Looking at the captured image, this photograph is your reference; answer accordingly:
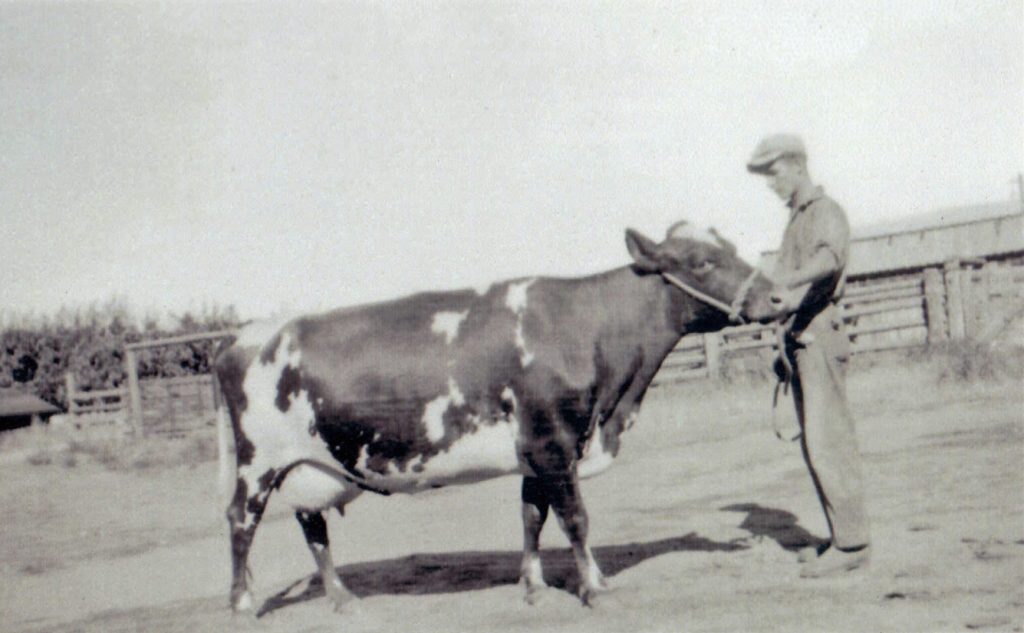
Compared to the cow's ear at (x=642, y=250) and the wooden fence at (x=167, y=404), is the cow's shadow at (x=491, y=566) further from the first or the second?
the wooden fence at (x=167, y=404)

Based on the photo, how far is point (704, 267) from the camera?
6.01 metres

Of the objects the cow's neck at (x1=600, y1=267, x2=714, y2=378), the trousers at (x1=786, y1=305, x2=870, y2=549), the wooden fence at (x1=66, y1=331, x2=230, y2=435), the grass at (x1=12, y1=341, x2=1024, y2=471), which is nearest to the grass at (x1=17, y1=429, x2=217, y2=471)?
A: the grass at (x1=12, y1=341, x2=1024, y2=471)

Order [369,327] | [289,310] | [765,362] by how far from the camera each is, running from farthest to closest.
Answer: [765,362] < [289,310] < [369,327]

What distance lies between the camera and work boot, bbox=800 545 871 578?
572 centimetres

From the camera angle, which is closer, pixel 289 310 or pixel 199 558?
pixel 289 310

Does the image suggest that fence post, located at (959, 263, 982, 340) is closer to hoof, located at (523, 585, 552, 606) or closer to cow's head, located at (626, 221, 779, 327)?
cow's head, located at (626, 221, 779, 327)

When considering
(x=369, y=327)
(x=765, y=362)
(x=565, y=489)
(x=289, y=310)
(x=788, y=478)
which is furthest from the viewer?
(x=765, y=362)

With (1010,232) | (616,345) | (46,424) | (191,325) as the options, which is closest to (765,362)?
(616,345)

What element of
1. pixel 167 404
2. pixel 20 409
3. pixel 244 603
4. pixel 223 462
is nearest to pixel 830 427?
pixel 244 603

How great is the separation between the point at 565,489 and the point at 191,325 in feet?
96.1

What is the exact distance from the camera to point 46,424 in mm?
31797

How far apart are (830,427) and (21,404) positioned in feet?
101

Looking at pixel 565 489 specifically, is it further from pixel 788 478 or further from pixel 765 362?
pixel 765 362

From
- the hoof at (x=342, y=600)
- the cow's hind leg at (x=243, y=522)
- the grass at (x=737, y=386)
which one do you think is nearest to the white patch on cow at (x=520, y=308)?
the cow's hind leg at (x=243, y=522)
